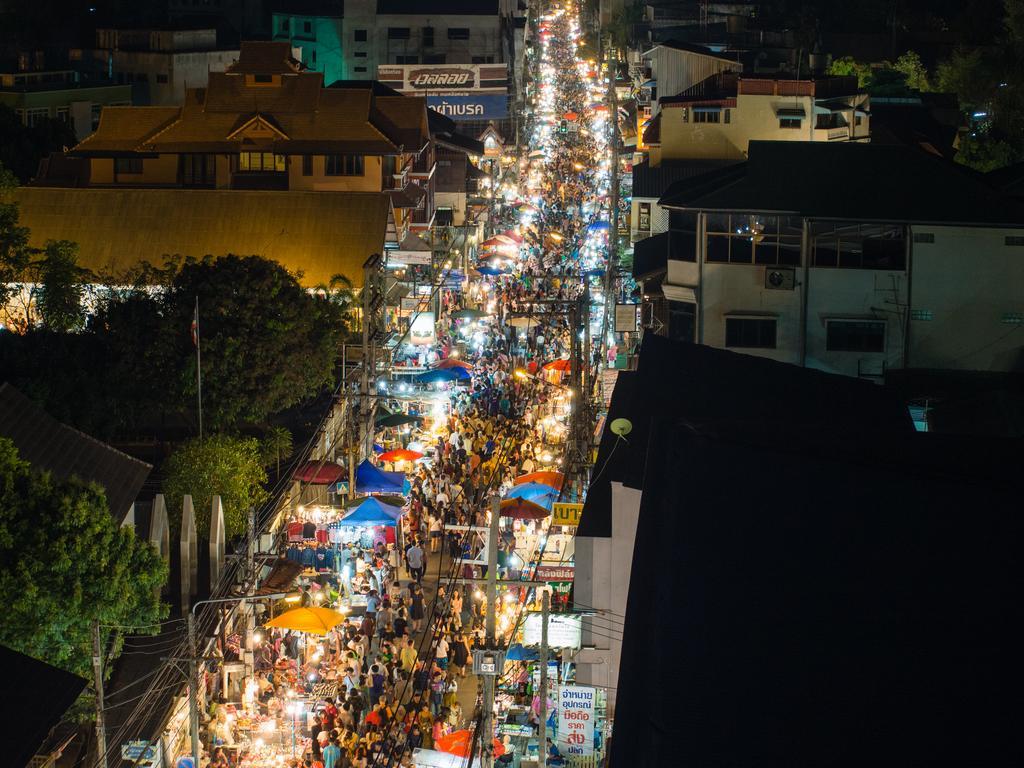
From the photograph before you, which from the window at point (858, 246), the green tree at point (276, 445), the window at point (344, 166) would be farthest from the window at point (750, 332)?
the window at point (344, 166)

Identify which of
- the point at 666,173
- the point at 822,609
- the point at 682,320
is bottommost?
the point at 822,609

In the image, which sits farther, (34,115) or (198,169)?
(34,115)

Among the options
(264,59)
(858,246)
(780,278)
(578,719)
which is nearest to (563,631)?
(578,719)

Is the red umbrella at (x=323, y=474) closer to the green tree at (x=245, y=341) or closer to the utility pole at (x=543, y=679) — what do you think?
the green tree at (x=245, y=341)

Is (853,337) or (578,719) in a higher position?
(853,337)

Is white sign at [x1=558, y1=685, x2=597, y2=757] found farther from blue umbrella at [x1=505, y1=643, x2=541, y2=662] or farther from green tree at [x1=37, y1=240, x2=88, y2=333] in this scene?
green tree at [x1=37, y1=240, x2=88, y2=333]

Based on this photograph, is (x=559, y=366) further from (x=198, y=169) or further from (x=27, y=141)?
(x=27, y=141)

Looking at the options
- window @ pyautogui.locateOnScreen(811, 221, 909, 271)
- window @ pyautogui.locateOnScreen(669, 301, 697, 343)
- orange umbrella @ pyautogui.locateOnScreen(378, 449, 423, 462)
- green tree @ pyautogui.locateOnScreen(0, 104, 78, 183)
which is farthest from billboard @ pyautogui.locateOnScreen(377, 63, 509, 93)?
window @ pyautogui.locateOnScreen(811, 221, 909, 271)
